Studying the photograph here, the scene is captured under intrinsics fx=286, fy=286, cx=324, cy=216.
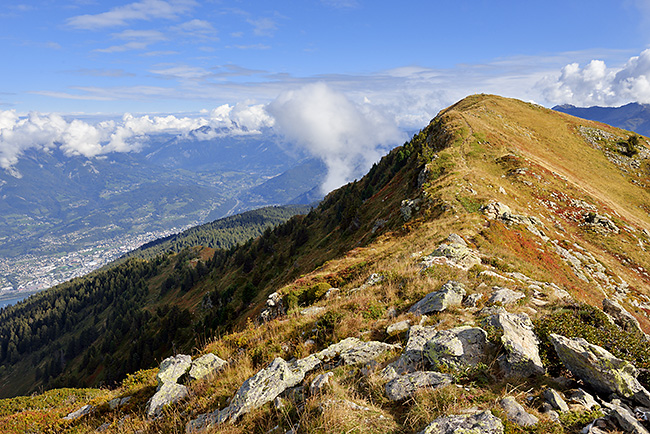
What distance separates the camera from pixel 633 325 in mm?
10102

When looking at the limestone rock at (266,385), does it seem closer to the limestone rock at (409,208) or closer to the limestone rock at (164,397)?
the limestone rock at (164,397)

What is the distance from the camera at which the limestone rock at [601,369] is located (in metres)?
6.12

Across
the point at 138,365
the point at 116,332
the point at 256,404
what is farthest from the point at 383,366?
the point at 116,332

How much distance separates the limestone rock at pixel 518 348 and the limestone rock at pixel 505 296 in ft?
11.2

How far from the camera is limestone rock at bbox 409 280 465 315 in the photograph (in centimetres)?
1132

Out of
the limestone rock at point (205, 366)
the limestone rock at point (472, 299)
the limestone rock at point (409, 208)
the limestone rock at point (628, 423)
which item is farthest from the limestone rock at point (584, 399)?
the limestone rock at point (409, 208)

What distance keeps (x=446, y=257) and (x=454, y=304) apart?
6.99 m

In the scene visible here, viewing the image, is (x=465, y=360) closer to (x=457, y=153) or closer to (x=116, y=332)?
(x=457, y=153)

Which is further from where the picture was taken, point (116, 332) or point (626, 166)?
point (116, 332)

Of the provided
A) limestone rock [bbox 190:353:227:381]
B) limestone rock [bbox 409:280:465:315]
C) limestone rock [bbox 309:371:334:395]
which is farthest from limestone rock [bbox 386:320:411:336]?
limestone rock [bbox 190:353:227:381]

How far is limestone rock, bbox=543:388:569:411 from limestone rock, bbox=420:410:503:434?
1723 millimetres

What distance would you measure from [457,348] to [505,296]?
6.22 metres

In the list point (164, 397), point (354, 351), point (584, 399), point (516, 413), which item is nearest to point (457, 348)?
point (516, 413)

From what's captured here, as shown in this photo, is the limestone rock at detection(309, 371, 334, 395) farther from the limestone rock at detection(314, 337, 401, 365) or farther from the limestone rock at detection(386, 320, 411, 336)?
the limestone rock at detection(386, 320, 411, 336)
